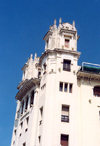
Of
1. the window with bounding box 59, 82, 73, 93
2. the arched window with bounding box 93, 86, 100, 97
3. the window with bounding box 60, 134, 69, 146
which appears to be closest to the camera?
the window with bounding box 60, 134, 69, 146

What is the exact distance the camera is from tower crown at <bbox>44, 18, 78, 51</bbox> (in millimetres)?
47125

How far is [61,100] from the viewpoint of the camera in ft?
133

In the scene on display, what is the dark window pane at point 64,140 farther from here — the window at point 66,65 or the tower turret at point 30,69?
the tower turret at point 30,69

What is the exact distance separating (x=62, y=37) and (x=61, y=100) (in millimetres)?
12977

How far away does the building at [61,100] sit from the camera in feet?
125

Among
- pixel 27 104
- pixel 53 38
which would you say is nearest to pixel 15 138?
pixel 27 104

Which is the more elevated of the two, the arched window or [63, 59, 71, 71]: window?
[63, 59, 71, 71]: window

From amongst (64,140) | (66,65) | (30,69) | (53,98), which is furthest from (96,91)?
(30,69)

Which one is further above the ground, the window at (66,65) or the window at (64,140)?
the window at (66,65)

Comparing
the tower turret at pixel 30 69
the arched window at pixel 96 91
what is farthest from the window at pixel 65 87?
the tower turret at pixel 30 69

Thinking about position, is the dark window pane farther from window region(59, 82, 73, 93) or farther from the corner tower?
window region(59, 82, 73, 93)

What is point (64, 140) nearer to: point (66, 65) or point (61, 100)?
point (61, 100)

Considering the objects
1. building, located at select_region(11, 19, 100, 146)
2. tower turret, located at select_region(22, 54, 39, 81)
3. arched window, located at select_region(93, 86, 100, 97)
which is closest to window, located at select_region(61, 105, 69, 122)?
building, located at select_region(11, 19, 100, 146)

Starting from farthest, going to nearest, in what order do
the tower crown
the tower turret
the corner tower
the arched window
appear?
the tower turret < the tower crown < the arched window < the corner tower
